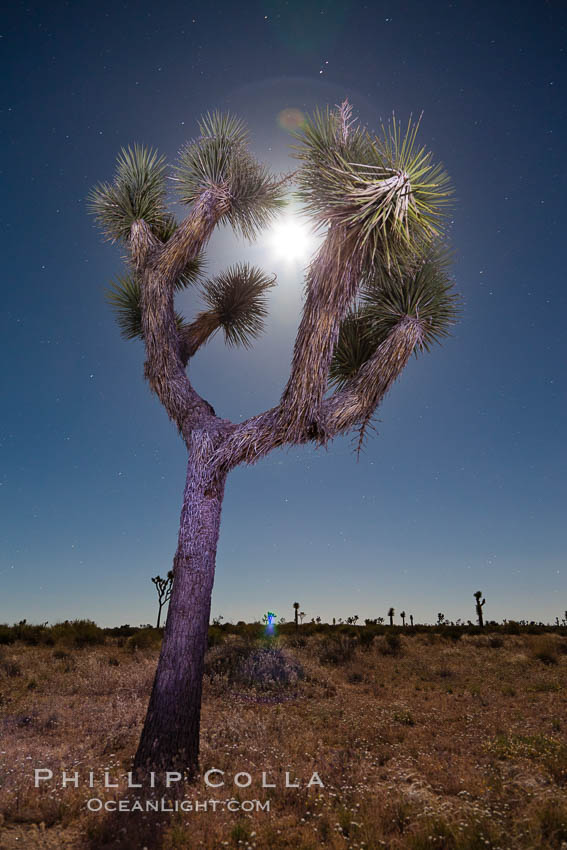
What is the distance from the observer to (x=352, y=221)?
20.8 feet

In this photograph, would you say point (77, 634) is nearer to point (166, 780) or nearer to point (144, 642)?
point (144, 642)

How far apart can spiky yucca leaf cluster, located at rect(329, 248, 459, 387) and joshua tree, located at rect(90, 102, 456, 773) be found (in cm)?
3

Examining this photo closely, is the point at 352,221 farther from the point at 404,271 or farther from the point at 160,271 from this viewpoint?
the point at 160,271

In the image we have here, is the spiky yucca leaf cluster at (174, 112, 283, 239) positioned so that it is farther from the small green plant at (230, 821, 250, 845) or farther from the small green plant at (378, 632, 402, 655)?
the small green plant at (378, 632, 402, 655)

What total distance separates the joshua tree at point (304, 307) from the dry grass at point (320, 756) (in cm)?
120

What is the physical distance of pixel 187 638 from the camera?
593cm

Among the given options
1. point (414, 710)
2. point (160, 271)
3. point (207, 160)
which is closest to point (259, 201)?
point (207, 160)

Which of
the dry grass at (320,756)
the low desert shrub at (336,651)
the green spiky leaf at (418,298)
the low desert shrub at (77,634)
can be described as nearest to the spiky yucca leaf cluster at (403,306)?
the green spiky leaf at (418,298)

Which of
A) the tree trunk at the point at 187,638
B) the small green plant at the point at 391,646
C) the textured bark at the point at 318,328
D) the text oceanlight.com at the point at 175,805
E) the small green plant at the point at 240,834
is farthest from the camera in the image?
the small green plant at the point at 391,646

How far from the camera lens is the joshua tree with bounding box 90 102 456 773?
19.8 feet

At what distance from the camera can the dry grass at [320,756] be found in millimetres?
4117

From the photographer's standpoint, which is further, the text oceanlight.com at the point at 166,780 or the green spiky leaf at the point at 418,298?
the green spiky leaf at the point at 418,298

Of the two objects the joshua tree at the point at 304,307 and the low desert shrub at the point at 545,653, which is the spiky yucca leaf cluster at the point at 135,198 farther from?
the low desert shrub at the point at 545,653

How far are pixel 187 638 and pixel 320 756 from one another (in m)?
→ 2.43
